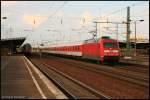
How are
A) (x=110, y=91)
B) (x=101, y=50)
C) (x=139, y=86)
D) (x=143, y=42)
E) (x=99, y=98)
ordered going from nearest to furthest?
1. (x=99, y=98)
2. (x=110, y=91)
3. (x=139, y=86)
4. (x=101, y=50)
5. (x=143, y=42)

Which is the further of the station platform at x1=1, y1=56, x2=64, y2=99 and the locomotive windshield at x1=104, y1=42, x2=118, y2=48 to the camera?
the locomotive windshield at x1=104, y1=42, x2=118, y2=48

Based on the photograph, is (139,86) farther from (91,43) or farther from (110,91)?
(91,43)

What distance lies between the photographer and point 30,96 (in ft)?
54.2

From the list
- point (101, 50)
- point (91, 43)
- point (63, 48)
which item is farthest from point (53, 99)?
point (63, 48)

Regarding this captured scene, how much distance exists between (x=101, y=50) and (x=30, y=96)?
29.3 meters

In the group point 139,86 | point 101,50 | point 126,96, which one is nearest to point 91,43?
point 101,50

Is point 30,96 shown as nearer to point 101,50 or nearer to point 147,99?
point 147,99

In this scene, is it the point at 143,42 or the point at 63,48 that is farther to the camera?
the point at 143,42

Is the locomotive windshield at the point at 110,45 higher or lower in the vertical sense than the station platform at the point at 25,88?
higher

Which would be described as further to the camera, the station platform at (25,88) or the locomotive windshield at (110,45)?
the locomotive windshield at (110,45)

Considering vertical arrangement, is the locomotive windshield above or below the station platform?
above

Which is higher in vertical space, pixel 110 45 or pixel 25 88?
pixel 110 45

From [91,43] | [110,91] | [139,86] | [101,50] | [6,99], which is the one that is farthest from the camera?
[91,43]

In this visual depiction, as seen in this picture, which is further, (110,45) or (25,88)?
(110,45)
